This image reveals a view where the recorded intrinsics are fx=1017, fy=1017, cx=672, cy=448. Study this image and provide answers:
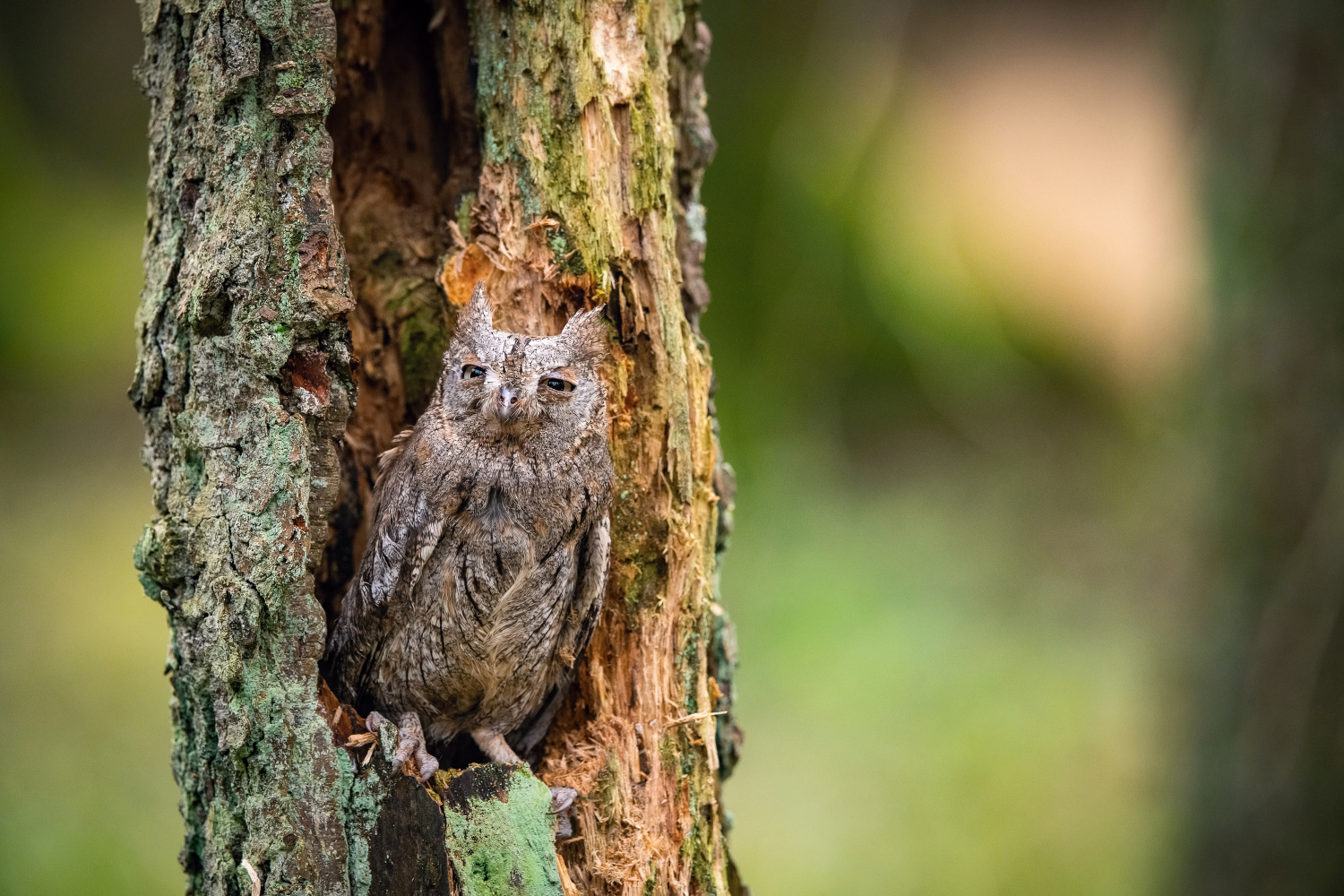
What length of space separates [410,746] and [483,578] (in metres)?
0.37

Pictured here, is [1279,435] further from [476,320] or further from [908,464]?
[908,464]

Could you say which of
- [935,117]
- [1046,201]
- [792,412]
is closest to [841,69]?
[792,412]

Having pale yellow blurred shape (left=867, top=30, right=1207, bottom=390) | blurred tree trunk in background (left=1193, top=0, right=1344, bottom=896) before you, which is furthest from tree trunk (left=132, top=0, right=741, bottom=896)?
pale yellow blurred shape (left=867, top=30, right=1207, bottom=390)

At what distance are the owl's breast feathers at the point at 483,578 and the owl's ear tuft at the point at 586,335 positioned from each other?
187mm

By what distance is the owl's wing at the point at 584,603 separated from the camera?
6.98 feet

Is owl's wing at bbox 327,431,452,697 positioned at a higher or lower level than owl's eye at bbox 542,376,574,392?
lower

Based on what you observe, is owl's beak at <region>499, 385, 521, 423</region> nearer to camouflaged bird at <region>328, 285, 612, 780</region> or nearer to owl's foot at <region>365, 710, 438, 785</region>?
camouflaged bird at <region>328, 285, 612, 780</region>

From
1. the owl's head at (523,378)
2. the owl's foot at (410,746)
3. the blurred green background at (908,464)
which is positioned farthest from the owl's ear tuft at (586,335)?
the blurred green background at (908,464)

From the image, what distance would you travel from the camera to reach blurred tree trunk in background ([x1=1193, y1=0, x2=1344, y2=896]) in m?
2.87

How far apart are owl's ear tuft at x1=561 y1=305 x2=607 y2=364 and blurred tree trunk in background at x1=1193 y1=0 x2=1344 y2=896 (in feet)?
6.63

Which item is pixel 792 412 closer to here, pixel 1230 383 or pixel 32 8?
pixel 1230 383

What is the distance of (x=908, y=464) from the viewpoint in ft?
20.6

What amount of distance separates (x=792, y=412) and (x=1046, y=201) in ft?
9.65

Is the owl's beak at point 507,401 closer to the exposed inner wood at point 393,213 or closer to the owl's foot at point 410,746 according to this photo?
the exposed inner wood at point 393,213
